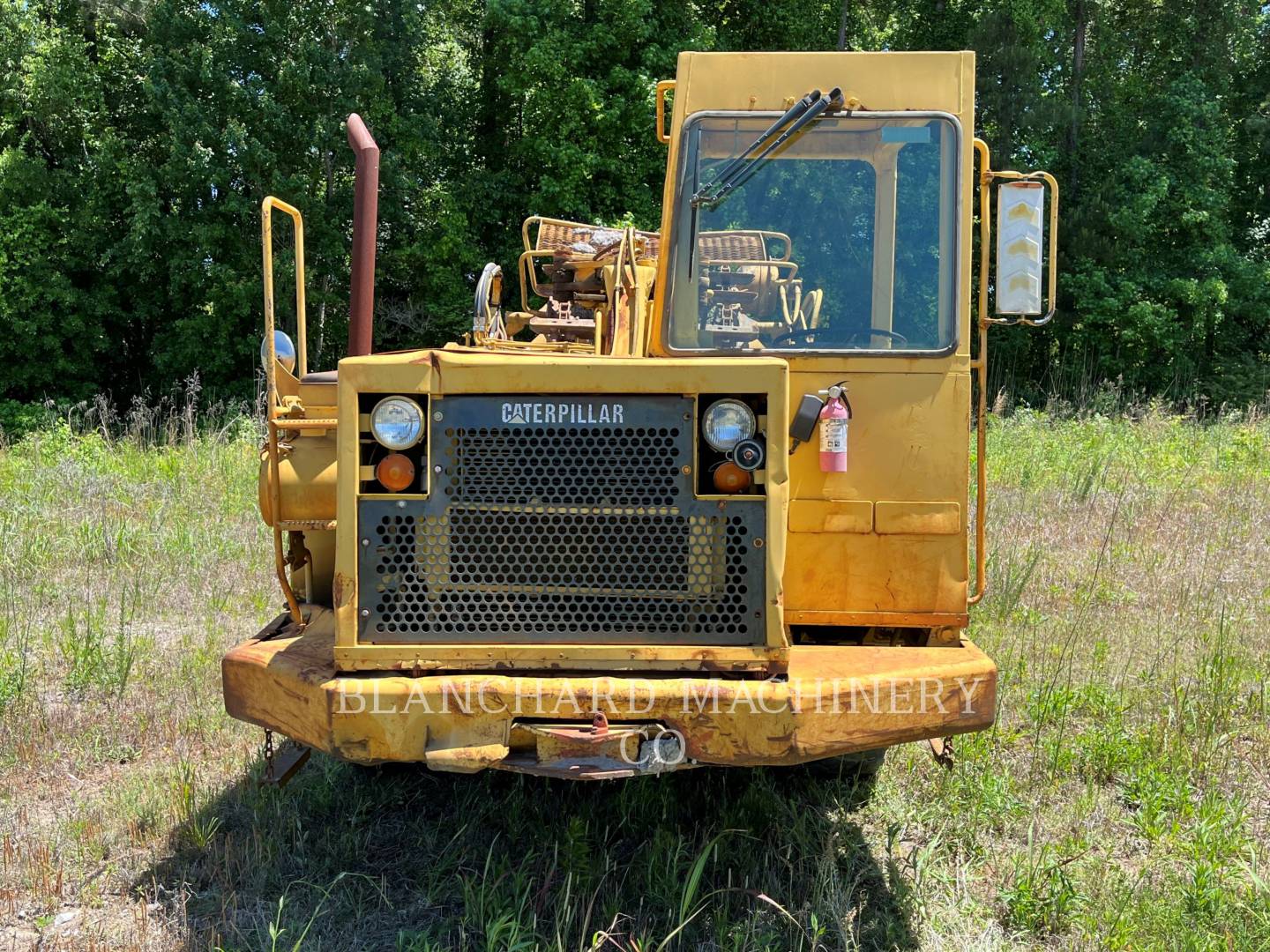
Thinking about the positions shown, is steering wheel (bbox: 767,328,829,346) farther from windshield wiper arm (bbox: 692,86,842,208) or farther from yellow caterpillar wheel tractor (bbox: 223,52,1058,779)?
windshield wiper arm (bbox: 692,86,842,208)

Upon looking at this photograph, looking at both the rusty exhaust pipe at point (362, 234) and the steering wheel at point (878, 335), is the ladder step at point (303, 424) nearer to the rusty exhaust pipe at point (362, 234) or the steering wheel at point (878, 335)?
the rusty exhaust pipe at point (362, 234)

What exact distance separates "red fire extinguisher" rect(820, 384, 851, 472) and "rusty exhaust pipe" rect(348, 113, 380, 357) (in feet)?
5.29

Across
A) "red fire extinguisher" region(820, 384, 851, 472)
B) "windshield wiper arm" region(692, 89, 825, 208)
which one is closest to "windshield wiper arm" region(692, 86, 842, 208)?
"windshield wiper arm" region(692, 89, 825, 208)

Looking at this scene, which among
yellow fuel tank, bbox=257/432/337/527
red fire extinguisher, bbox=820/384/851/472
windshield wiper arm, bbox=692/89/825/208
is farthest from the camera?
yellow fuel tank, bbox=257/432/337/527

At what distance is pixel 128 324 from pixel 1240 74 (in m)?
21.5

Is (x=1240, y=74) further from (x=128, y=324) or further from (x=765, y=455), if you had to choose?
(x=765, y=455)

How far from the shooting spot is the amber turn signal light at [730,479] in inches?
131

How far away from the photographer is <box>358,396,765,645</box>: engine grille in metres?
3.32

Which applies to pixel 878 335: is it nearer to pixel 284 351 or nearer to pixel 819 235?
pixel 819 235

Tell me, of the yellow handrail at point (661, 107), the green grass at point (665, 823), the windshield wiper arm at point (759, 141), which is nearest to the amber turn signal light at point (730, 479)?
the green grass at point (665, 823)

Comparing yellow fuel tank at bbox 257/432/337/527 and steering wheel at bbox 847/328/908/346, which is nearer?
steering wheel at bbox 847/328/908/346

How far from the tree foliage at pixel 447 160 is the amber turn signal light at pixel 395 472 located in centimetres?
1493

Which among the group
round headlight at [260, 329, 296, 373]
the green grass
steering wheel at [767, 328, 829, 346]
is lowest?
the green grass

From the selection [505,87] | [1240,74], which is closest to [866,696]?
[505,87]
